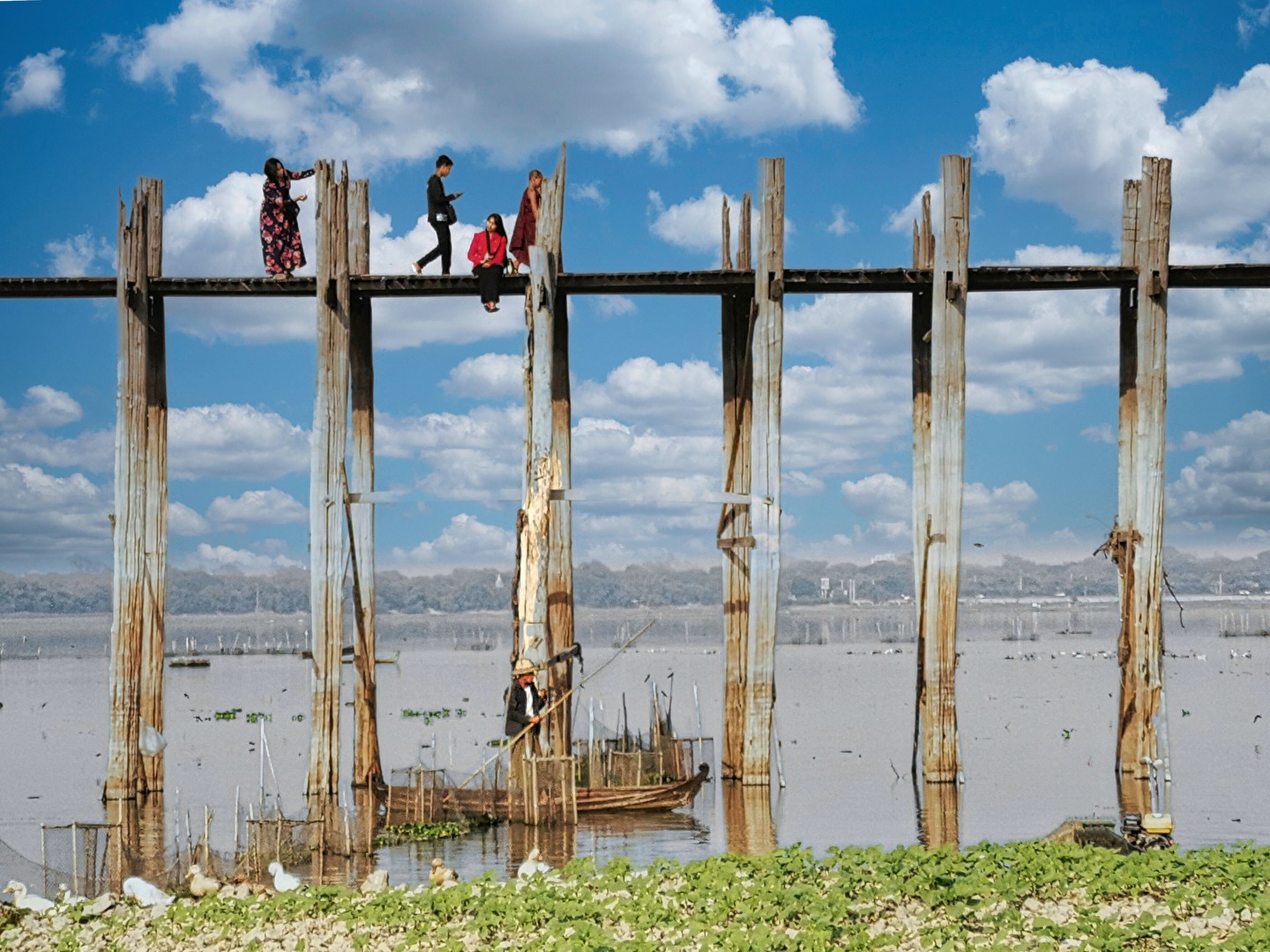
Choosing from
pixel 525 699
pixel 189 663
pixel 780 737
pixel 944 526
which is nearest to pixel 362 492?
pixel 525 699

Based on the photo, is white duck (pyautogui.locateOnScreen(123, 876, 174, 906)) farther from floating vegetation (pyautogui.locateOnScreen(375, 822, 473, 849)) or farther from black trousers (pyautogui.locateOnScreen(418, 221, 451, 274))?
black trousers (pyautogui.locateOnScreen(418, 221, 451, 274))

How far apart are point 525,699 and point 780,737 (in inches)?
492

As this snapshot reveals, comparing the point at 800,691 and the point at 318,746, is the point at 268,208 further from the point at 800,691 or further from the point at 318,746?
the point at 800,691

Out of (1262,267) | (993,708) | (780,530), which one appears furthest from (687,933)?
(993,708)

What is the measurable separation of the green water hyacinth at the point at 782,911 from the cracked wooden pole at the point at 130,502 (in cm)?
730

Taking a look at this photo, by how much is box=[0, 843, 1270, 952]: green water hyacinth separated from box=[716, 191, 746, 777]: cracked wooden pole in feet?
21.8

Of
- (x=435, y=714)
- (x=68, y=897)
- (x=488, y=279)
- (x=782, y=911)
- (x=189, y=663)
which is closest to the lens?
(x=782, y=911)

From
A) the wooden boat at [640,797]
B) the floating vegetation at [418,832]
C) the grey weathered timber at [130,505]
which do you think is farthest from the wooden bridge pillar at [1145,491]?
the grey weathered timber at [130,505]

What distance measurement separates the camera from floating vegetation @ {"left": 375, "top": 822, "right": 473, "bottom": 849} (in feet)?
62.0

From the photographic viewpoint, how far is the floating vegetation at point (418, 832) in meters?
18.9

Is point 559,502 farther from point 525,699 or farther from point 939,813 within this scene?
point 939,813

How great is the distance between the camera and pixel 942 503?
20.2 metres

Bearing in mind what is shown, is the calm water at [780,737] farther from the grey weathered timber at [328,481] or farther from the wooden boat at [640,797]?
the grey weathered timber at [328,481]

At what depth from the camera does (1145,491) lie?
20.5 m
